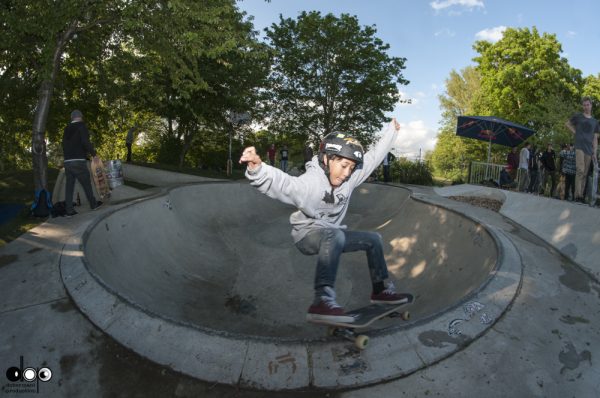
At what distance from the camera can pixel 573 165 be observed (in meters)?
10.1

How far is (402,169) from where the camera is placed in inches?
975

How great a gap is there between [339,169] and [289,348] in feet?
5.73

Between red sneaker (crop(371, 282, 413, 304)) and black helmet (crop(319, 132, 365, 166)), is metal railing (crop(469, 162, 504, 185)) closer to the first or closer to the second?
red sneaker (crop(371, 282, 413, 304))

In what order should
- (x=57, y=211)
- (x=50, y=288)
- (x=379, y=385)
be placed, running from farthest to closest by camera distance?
(x=57, y=211) < (x=50, y=288) < (x=379, y=385)

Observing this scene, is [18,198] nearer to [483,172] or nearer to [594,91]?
[483,172]

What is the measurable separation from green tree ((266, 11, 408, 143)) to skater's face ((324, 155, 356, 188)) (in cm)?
2511

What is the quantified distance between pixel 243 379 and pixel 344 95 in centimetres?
2726

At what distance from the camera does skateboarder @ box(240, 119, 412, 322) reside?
132 inches

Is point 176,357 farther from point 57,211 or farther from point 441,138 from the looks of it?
point 441,138

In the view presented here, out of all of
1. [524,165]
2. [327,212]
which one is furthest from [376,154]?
[524,165]

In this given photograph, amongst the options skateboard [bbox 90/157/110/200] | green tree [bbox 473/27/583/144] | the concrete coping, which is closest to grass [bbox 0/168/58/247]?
skateboard [bbox 90/157/110/200]

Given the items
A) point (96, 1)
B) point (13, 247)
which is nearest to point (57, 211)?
point (13, 247)

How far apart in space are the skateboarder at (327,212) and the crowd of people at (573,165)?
20.9 feet

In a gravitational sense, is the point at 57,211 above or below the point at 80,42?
below
